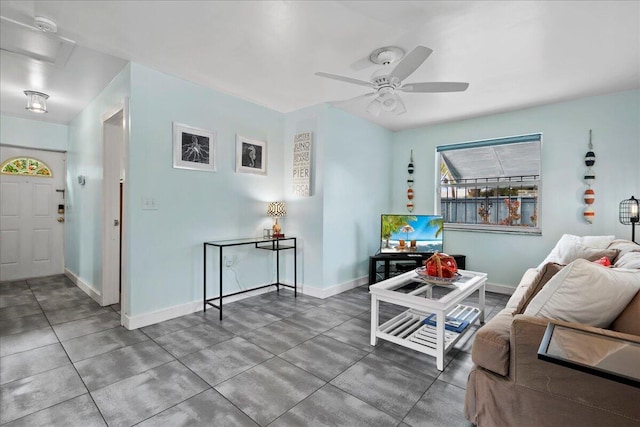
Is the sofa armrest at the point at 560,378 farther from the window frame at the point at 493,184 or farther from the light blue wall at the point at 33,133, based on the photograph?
the light blue wall at the point at 33,133

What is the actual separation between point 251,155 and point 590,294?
3335 millimetres

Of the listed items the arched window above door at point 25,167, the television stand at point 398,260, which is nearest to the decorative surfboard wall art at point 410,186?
the television stand at point 398,260

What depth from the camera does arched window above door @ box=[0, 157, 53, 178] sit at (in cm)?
435

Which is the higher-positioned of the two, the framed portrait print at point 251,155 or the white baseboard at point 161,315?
the framed portrait print at point 251,155

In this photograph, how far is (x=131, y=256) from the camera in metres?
2.70

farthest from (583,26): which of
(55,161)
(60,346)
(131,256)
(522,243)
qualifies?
(55,161)

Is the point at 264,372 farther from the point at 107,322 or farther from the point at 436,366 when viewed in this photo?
the point at 107,322

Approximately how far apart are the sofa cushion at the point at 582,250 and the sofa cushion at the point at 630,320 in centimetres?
125

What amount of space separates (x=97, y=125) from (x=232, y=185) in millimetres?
1755

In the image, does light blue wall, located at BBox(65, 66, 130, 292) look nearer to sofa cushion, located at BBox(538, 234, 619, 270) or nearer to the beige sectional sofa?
the beige sectional sofa

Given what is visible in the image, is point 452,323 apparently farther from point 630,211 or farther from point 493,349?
point 630,211

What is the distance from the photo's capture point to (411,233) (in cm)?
413

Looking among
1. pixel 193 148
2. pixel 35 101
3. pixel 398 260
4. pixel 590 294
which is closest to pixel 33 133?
pixel 35 101

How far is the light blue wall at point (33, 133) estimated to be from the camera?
4.20 meters
